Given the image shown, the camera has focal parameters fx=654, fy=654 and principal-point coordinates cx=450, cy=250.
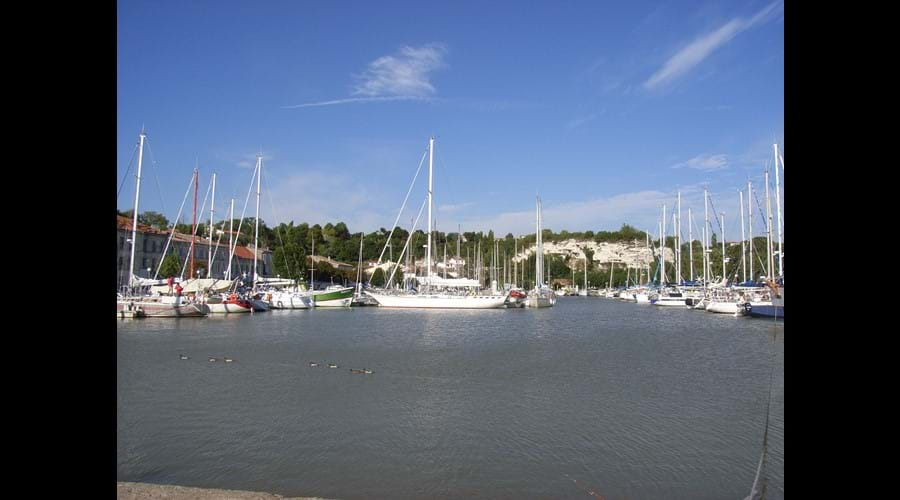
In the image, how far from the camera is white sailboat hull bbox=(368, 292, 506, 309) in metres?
63.4

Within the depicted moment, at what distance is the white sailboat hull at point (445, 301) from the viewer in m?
63.4

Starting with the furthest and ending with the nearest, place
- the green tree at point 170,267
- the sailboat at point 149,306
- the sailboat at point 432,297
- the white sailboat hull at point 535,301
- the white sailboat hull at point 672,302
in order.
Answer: the white sailboat hull at point 535,301
the white sailboat hull at point 672,302
the green tree at point 170,267
the sailboat at point 432,297
the sailboat at point 149,306

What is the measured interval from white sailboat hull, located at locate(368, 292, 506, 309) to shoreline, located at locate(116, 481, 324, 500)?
178 feet

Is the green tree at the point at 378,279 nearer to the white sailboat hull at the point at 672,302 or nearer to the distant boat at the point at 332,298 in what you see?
the distant boat at the point at 332,298

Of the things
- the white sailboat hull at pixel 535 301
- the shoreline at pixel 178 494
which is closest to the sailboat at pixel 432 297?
the white sailboat hull at pixel 535 301

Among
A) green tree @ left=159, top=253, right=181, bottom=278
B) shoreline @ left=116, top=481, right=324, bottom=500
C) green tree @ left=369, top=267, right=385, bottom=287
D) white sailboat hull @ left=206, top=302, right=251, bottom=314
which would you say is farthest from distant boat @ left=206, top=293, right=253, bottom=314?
green tree @ left=369, top=267, right=385, bottom=287

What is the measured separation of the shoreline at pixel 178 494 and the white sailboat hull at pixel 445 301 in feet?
178

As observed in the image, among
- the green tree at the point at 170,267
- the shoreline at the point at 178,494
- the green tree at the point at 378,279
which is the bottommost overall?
the shoreline at the point at 178,494

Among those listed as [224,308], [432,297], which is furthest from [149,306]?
[432,297]

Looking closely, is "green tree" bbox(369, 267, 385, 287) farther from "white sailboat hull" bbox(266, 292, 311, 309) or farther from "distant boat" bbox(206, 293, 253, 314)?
"distant boat" bbox(206, 293, 253, 314)

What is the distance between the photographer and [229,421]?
1434 cm
